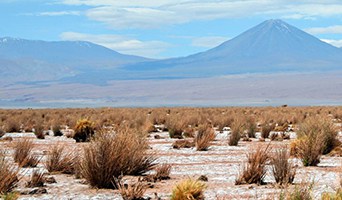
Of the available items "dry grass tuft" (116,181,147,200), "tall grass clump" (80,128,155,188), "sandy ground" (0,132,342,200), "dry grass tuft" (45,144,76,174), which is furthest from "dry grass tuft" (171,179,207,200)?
"dry grass tuft" (45,144,76,174)

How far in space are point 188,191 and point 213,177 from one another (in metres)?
3.41

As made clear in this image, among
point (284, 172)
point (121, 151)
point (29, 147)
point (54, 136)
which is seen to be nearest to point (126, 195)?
point (121, 151)

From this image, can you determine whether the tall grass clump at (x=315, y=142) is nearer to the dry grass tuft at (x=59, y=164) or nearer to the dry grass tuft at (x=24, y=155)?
the dry grass tuft at (x=59, y=164)

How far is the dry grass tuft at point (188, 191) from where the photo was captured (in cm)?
990

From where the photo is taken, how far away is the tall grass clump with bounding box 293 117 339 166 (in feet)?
48.9

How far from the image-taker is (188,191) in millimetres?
10008

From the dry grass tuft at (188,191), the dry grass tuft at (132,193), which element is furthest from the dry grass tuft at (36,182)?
the dry grass tuft at (188,191)

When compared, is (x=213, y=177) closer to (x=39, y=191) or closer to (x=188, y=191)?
(x=188, y=191)

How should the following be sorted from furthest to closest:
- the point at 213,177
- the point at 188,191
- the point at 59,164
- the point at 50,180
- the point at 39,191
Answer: the point at 59,164 < the point at 213,177 < the point at 50,180 < the point at 39,191 < the point at 188,191

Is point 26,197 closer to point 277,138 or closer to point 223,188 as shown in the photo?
point 223,188

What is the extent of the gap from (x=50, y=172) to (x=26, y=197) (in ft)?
9.60

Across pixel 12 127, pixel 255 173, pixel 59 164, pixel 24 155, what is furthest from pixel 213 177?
pixel 12 127

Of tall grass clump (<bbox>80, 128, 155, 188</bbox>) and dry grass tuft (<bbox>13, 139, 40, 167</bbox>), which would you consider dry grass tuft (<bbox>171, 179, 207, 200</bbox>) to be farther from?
dry grass tuft (<bbox>13, 139, 40, 167</bbox>)

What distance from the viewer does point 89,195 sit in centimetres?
1107
